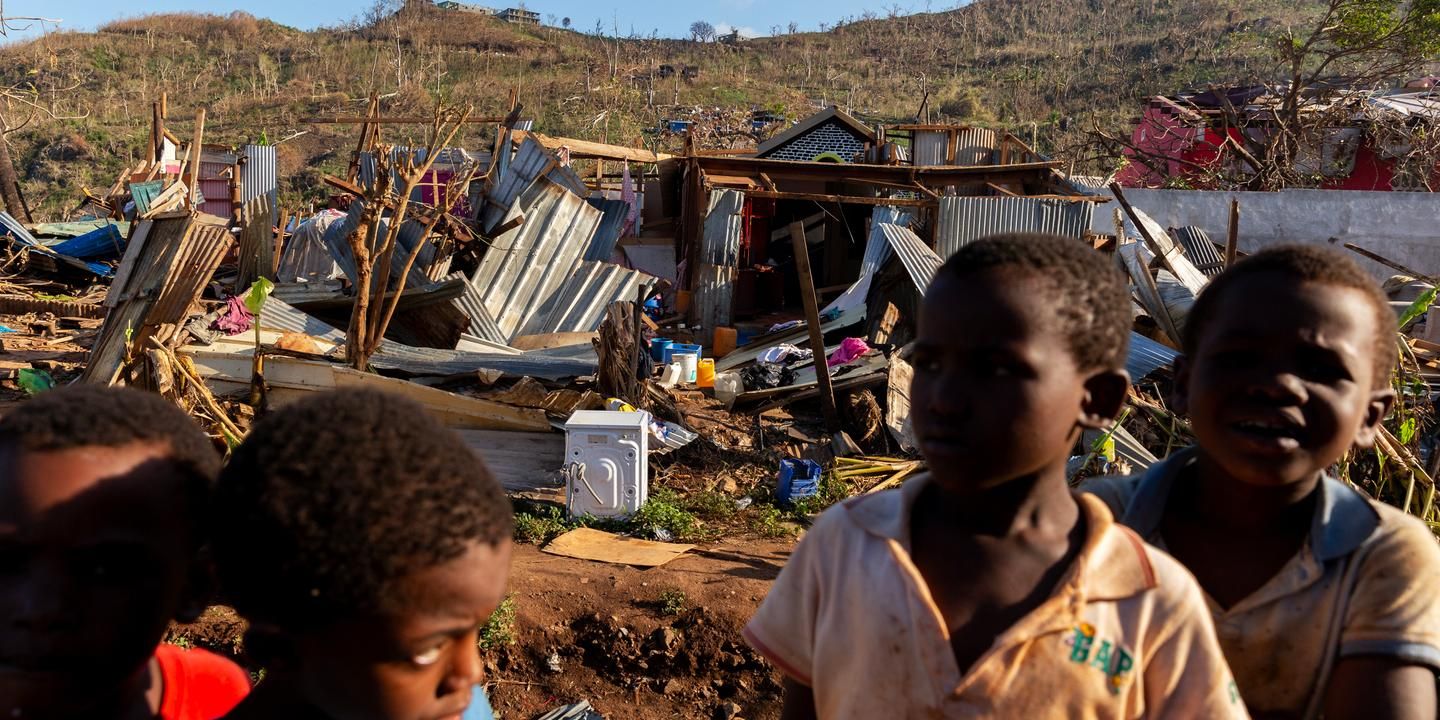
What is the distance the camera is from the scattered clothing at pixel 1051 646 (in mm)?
1250

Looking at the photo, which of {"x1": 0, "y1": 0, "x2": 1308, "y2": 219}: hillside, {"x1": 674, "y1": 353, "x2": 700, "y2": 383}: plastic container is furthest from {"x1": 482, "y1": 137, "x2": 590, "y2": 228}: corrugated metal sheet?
{"x1": 0, "y1": 0, "x2": 1308, "y2": 219}: hillside

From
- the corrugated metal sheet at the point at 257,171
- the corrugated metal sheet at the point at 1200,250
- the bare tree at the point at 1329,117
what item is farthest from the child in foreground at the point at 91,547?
the corrugated metal sheet at the point at 257,171

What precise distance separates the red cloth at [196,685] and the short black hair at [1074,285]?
3.61 ft

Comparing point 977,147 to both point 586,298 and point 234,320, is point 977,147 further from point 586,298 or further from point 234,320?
point 234,320

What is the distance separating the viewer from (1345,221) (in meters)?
13.2

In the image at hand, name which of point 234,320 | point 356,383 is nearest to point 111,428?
point 356,383

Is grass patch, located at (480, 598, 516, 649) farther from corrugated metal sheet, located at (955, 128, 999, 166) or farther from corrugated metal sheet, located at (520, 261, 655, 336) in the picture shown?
corrugated metal sheet, located at (955, 128, 999, 166)

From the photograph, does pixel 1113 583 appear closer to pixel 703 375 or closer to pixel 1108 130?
pixel 703 375

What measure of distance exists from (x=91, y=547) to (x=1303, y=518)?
5.12 feet

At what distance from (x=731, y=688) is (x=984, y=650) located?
3.58 m

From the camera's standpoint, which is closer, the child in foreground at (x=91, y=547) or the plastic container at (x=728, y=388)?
the child in foreground at (x=91, y=547)

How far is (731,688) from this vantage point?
4672mm

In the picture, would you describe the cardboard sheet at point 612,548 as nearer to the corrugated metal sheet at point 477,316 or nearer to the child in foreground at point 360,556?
the corrugated metal sheet at point 477,316

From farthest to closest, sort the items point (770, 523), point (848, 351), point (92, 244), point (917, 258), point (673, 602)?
point (92, 244), point (917, 258), point (848, 351), point (770, 523), point (673, 602)
